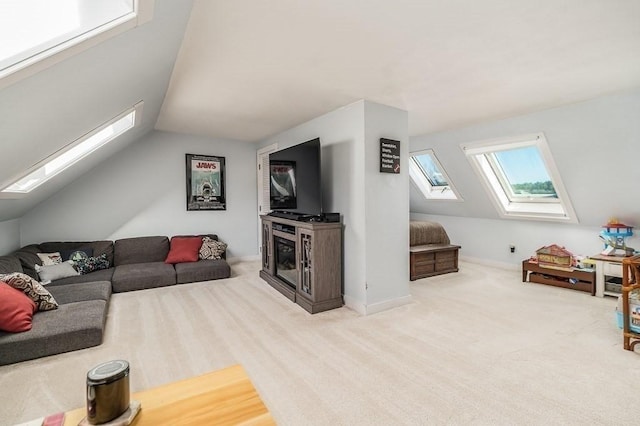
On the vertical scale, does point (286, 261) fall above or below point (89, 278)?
above

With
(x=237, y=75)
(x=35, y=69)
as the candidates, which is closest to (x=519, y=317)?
(x=237, y=75)

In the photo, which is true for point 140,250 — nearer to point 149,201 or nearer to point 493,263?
point 149,201

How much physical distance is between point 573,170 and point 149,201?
255 inches

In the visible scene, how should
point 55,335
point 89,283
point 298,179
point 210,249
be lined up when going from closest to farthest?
point 55,335, point 89,283, point 298,179, point 210,249

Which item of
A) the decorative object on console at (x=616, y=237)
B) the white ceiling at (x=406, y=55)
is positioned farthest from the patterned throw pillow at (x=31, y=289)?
the decorative object on console at (x=616, y=237)

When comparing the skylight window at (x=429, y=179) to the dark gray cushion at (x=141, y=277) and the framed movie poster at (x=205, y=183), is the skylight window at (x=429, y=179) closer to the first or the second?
the framed movie poster at (x=205, y=183)

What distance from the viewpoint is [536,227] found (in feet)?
16.1

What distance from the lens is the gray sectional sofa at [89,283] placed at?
237cm

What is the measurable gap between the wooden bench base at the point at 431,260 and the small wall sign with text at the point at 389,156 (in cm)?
178

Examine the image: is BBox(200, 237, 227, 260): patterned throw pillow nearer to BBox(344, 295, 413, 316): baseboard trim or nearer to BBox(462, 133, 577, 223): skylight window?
BBox(344, 295, 413, 316): baseboard trim

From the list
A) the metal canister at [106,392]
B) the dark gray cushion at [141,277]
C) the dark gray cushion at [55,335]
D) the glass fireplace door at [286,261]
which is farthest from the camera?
the dark gray cushion at [141,277]

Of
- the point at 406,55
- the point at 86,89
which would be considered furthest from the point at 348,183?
the point at 86,89

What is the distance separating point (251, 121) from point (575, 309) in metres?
4.72

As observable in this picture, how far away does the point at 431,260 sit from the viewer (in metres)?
4.91
